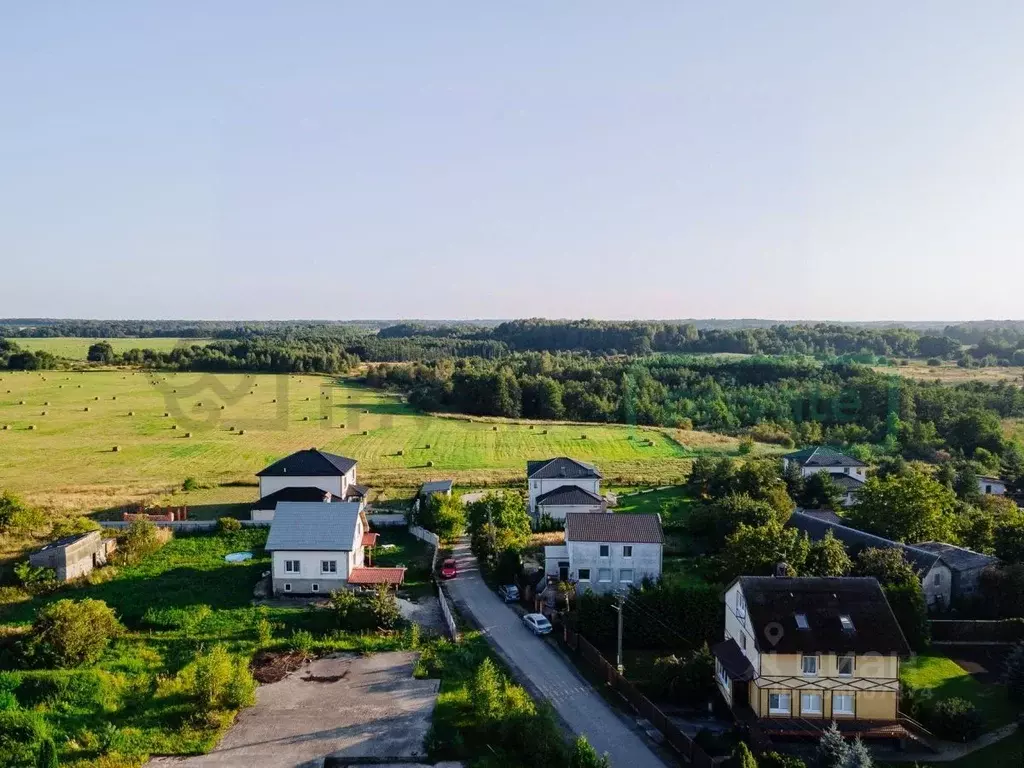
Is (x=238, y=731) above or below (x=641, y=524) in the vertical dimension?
below

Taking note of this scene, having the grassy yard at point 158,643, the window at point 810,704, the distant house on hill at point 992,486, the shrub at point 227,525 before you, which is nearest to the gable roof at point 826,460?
the distant house on hill at point 992,486

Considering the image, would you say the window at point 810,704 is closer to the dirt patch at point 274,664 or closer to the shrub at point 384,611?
the shrub at point 384,611

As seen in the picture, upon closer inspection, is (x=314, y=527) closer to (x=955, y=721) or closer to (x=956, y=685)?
(x=955, y=721)

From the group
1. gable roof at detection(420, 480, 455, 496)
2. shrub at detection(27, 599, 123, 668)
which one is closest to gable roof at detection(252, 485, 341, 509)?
gable roof at detection(420, 480, 455, 496)

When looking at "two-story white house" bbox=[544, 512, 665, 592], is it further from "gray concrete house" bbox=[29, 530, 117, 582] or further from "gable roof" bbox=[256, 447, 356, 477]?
"gray concrete house" bbox=[29, 530, 117, 582]

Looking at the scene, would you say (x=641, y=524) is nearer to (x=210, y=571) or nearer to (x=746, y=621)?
(x=746, y=621)

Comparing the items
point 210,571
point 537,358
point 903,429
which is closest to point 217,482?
point 210,571

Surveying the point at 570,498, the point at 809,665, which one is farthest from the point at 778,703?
the point at 570,498
